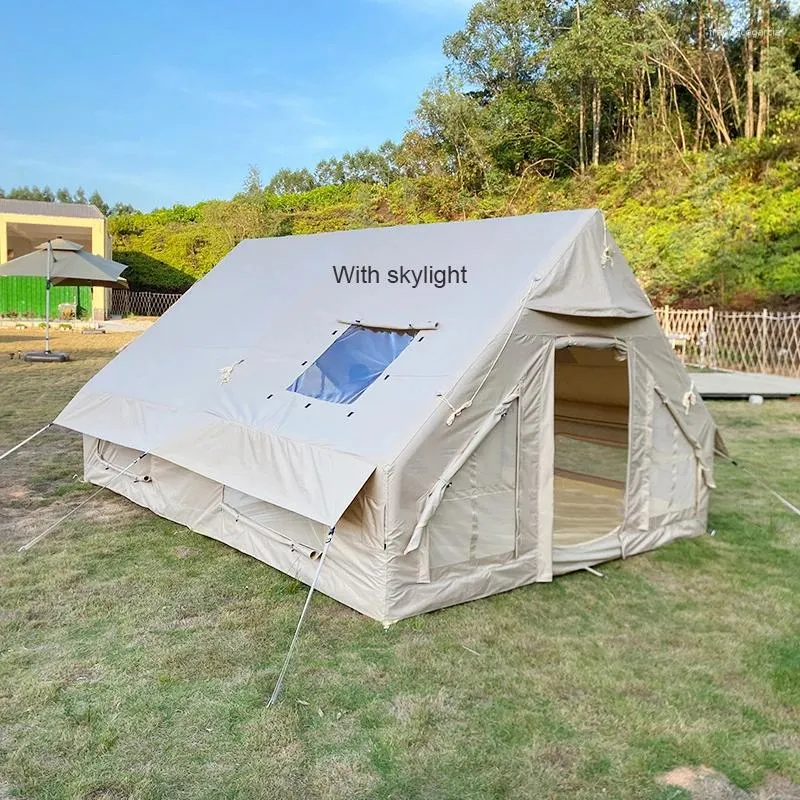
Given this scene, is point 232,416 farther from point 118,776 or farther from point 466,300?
point 118,776

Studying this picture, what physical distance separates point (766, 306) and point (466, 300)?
49.6ft

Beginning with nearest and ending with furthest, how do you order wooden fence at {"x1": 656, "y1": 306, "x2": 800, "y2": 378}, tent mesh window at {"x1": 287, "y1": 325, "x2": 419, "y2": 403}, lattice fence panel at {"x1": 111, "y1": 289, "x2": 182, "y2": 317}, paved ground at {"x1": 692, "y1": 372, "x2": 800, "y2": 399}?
tent mesh window at {"x1": 287, "y1": 325, "x2": 419, "y2": 403} → paved ground at {"x1": 692, "y1": 372, "x2": 800, "y2": 399} → wooden fence at {"x1": 656, "y1": 306, "x2": 800, "y2": 378} → lattice fence panel at {"x1": 111, "y1": 289, "x2": 182, "y2": 317}

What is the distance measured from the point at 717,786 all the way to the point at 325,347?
118 inches

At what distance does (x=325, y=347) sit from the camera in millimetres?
4613

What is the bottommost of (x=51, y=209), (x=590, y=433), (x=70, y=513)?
(x=70, y=513)

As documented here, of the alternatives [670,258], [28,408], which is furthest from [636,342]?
[670,258]

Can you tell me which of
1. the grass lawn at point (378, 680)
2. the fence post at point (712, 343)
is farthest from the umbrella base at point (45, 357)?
the fence post at point (712, 343)

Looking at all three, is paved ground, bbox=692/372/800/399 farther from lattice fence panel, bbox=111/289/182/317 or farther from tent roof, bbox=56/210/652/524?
lattice fence panel, bbox=111/289/182/317

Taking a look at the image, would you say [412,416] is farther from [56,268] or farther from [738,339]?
[738,339]

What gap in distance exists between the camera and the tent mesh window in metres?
4.24

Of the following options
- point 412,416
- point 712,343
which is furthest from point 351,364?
point 712,343

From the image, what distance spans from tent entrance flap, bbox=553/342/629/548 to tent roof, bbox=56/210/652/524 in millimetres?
1669

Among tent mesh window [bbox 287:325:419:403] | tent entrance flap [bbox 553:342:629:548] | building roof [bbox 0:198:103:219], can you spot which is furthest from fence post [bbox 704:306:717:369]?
building roof [bbox 0:198:103:219]

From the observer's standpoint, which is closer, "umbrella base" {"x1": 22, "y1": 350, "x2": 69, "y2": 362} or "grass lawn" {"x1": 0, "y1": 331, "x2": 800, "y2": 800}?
"grass lawn" {"x1": 0, "y1": 331, "x2": 800, "y2": 800}
